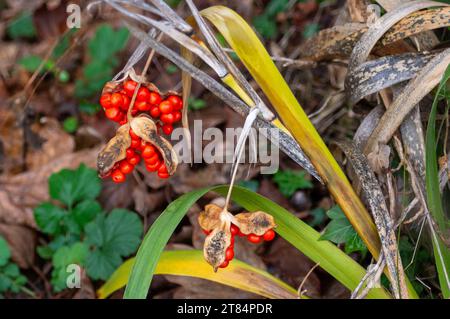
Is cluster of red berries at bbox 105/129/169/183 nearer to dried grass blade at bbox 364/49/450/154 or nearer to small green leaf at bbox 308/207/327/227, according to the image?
dried grass blade at bbox 364/49/450/154

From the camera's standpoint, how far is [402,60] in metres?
1.27

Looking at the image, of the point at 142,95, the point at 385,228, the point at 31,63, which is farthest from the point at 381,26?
the point at 31,63

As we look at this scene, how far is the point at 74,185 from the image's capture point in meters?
1.76

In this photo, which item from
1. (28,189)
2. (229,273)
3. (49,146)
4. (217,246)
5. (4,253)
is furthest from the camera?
(49,146)

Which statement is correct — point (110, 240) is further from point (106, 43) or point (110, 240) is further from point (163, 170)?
point (106, 43)

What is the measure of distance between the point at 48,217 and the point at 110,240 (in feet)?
0.69

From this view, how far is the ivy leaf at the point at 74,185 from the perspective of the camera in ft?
5.71

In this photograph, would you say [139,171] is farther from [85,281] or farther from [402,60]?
[402,60]

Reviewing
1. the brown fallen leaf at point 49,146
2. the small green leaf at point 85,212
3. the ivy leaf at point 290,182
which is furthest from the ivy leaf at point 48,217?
the ivy leaf at point 290,182

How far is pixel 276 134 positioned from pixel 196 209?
2.36 ft

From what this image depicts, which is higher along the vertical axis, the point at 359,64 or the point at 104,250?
the point at 359,64

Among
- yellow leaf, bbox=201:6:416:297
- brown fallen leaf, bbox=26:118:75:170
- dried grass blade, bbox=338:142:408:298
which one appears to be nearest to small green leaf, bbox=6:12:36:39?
brown fallen leaf, bbox=26:118:75:170

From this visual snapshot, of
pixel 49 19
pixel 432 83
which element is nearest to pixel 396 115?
pixel 432 83

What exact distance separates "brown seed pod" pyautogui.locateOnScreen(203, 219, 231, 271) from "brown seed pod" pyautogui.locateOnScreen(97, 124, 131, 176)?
20 centimetres
